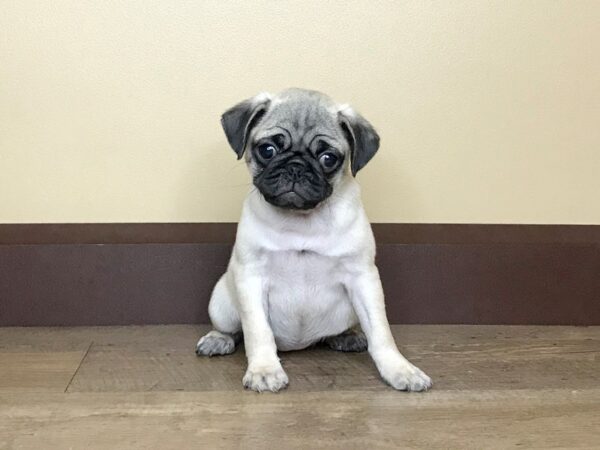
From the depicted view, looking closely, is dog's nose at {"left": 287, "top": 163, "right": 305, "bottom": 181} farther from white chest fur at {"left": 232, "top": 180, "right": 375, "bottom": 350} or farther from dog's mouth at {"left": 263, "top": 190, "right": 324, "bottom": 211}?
white chest fur at {"left": 232, "top": 180, "right": 375, "bottom": 350}

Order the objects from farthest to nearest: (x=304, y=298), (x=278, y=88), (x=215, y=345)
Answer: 1. (x=278, y=88)
2. (x=215, y=345)
3. (x=304, y=298)

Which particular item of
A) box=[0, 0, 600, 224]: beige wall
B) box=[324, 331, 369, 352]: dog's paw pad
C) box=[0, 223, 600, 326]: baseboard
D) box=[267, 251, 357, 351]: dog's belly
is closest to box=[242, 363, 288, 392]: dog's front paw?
box=[267, 251, 357, 351]: dog's belly

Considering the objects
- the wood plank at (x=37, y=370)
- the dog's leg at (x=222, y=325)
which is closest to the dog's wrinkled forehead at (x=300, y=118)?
the dog's leg at (x=222, y=325)

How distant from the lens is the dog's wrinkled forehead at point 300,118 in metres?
2.12

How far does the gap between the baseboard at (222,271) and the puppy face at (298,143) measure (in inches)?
22.2

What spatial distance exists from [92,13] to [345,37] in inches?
32.1

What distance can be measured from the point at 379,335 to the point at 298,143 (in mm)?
584

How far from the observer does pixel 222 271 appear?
266 centimetres

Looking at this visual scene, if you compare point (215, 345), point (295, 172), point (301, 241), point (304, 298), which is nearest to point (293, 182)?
point (295, 172)

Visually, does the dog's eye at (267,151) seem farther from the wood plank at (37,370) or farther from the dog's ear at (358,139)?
the wood plank at (37,370)

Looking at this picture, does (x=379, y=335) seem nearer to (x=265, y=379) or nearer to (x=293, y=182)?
(x=265, y=379)

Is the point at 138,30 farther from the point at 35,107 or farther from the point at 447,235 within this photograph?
the point at 447,235

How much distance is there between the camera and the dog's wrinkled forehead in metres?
2.12

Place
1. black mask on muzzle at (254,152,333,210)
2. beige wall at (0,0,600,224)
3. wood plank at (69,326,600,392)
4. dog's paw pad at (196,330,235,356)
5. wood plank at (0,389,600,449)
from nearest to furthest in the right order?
wood plank at (0,389,600,449) → black mask on muzzle at (254,152,333,210) → wood plank at (69,326,600,392) → dog's paw pad at (196,330,235,356) → beige wall at (0,0,600,224)
